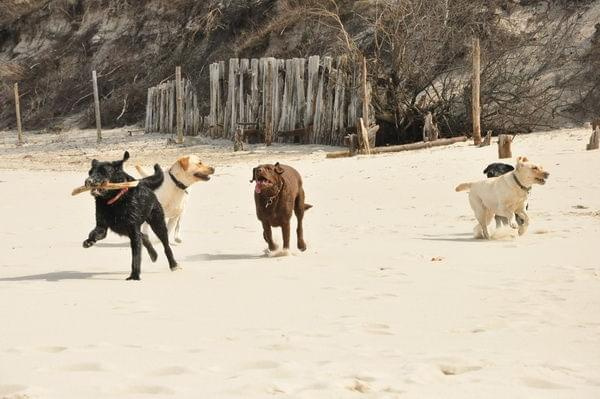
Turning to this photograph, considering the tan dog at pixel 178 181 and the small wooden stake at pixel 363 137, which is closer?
the tan dog at pixel 178 181

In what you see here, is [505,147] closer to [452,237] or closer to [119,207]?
[452,237]

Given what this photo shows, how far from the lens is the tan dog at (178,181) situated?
878cm

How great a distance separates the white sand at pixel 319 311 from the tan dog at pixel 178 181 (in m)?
0.40

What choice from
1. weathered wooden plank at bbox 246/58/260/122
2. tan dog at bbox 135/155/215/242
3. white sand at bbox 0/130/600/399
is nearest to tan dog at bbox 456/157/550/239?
white sand at bbox 0/130/600/399

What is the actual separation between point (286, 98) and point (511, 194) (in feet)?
42.8

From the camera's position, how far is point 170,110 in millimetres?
26500

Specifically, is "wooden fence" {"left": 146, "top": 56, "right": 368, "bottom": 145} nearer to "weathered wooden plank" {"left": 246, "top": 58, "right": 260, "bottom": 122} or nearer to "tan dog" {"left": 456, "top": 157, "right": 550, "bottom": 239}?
"weathered wooden plank" {"left": 246, "top": 58, "right": 260, "bottom": 122}

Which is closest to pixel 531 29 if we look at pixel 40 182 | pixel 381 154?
pixel 381 154

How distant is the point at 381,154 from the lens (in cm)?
1725

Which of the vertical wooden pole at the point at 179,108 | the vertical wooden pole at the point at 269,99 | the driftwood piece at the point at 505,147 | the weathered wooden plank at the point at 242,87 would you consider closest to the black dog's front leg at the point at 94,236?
the driftwood piece at the point at 505,147

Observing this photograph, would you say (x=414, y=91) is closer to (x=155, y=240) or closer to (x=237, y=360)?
(x=155, y=240)

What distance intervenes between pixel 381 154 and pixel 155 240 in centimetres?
857

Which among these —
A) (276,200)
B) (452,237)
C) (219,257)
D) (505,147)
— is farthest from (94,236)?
(505,147)

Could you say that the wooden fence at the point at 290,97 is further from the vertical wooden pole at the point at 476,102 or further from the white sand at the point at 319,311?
the white sand at the point at 319,311
